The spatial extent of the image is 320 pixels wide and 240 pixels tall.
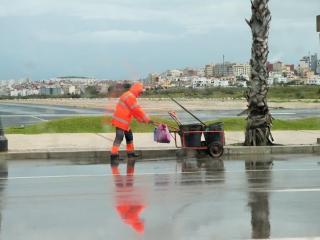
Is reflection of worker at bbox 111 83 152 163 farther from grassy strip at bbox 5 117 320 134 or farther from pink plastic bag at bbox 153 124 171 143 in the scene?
grassy strip at bbox 5 117 320 134

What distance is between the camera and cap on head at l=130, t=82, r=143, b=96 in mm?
13731

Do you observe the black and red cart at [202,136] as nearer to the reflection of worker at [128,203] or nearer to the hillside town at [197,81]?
the reflection of worker at [128,203]

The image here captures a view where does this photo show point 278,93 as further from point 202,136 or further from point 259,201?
point 259,201

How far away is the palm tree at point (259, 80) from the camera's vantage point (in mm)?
16047

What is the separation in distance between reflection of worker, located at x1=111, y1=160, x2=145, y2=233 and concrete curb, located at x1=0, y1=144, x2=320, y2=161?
3.40 meters

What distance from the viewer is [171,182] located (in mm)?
10461

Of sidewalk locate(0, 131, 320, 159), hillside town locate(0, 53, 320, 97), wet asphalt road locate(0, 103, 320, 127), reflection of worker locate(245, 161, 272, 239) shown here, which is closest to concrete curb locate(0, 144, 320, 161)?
sidewalk locate(0, 131, 320, 159)

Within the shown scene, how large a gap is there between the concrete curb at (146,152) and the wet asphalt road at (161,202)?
1460mm

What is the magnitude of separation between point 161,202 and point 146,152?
260 inches

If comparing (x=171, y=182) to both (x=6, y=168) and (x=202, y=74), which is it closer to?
(x=6, y=168)

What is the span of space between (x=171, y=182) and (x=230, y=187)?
45.0 inches

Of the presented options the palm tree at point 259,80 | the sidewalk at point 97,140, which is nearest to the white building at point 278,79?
the sidewalk at point 97,140

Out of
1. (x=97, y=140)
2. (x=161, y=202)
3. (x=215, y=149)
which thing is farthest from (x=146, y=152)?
(x=161, y=202)

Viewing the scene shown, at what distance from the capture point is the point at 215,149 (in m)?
14.5
